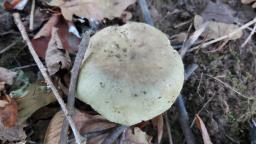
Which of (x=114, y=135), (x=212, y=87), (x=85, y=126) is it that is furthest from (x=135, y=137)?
(x=212, y=87)

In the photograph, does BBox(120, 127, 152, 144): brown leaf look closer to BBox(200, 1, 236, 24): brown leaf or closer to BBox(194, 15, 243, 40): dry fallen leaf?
BBox(194, 15, 243, 40): dry fallen leaf

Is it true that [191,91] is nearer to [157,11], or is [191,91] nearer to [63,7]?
[157,11]

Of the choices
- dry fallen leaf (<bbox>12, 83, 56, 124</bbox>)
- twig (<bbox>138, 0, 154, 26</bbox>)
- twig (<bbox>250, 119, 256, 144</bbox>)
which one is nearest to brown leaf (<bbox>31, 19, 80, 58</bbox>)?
dry fallen leaf (<bbox>12, 83, 56, 124</bbox>)

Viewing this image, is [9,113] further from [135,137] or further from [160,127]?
[160,127]

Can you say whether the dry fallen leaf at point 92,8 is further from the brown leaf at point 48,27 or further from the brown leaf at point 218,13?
the brown leaf at point 218,13

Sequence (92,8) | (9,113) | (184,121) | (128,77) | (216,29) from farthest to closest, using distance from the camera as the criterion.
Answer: (216,29) → (92,8) → (184,121) → (9,113) → (128,77)

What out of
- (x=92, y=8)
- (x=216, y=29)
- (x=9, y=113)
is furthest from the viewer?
(x=216, y=29)
